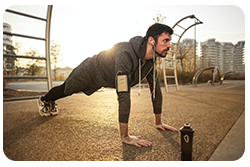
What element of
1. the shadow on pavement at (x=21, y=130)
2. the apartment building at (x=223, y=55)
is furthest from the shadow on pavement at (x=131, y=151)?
the apartment building at (x=223, y=55)

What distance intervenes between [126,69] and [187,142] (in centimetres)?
60

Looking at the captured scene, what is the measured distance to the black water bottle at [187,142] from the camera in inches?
34.9

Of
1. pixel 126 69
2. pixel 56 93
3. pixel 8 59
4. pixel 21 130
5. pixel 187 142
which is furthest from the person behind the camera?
pixel 8 59

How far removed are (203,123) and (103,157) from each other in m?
1.20

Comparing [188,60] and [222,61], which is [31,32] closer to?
[188,60]

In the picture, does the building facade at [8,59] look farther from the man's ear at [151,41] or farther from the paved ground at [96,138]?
the man's ear at [151,41]

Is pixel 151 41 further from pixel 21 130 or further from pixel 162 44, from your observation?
pixel 21 130

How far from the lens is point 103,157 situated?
3.15ft

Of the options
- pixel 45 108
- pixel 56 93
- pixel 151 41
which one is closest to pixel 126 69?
pixel 151 41

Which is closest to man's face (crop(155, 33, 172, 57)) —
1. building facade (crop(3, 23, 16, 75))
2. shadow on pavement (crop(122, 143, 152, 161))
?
shadow on pavement (crop(122, 143, 152, 161))

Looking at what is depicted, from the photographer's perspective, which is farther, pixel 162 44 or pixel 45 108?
pixel 45 108

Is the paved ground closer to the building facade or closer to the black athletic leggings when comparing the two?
the black athletic leggings

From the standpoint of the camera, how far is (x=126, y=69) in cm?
114

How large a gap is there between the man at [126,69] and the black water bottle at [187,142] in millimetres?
279
